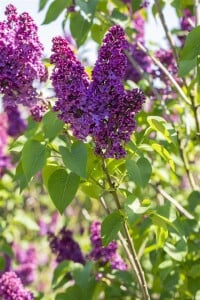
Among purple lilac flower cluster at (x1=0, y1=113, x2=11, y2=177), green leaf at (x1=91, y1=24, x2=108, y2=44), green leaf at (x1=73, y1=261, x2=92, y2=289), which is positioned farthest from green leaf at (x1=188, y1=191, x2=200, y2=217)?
purple lilac flower cluster at (x1=0, y1=113, x2=11, y2=177)

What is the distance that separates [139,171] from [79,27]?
1.16 metres

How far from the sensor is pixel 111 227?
201cm

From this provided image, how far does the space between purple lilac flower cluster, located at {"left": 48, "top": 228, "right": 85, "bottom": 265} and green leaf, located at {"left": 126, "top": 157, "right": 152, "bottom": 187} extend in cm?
151

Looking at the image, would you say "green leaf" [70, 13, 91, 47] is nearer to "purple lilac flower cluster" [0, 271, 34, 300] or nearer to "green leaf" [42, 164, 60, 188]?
"green leaf" [42, 164, 60, 188]

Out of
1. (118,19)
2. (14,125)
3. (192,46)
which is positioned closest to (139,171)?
(192,46)

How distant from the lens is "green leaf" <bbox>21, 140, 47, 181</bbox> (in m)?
1.90

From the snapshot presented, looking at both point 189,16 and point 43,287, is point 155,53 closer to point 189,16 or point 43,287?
point 189,16

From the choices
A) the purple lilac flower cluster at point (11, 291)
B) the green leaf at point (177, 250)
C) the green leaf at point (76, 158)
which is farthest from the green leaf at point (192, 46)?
the purple lilac flower cluster at point (11, 291)

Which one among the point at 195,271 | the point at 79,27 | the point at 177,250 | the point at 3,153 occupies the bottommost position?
the point at 195,271

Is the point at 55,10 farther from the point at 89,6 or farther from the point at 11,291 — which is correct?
the point at 11,291

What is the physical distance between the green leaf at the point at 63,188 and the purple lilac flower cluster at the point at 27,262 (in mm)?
3422

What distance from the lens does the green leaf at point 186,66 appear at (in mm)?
1918

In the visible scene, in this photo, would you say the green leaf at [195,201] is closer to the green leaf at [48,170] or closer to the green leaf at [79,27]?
the green leaf at [79,27]

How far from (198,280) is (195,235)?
0.26 metres
